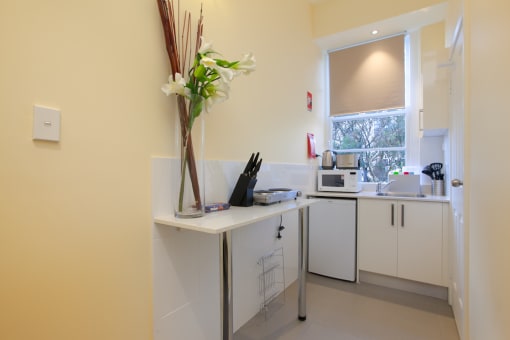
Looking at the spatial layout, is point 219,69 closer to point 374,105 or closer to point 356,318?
point 356,318

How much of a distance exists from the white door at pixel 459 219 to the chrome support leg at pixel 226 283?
4.66ft

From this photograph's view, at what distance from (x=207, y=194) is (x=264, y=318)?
3.88ft

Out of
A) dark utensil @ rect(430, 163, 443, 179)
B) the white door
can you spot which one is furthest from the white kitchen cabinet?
dark utensil @ rect(430, 163, 443, 179)

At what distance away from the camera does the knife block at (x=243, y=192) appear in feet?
5.44

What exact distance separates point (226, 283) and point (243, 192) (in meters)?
0.59

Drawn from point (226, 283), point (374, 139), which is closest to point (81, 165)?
point (226, 283)

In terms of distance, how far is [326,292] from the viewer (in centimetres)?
247

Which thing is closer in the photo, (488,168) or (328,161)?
(488,168)

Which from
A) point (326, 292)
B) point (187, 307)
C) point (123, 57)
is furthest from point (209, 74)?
point (326, 292)

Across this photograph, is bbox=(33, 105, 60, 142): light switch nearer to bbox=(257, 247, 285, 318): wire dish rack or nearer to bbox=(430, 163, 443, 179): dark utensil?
bbox=(257, 247, 285, 318): wire dish rack

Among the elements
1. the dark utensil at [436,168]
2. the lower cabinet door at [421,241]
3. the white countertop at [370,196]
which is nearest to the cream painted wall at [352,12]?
the dark utensil at [436,168]

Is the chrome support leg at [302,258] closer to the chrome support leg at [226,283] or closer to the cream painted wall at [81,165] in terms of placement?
the chrome support leg at [226,283]

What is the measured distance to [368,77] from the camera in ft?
10.3

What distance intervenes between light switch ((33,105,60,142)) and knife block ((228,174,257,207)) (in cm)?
99
